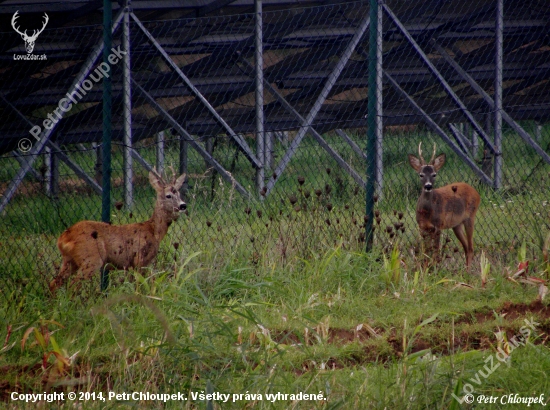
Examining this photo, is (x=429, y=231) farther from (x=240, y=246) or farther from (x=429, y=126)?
(x=429, y=126)

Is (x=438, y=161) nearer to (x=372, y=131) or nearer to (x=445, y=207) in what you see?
(x=445, y=207)

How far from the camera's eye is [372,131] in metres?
7.49

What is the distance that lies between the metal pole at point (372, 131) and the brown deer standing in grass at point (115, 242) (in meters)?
1.75

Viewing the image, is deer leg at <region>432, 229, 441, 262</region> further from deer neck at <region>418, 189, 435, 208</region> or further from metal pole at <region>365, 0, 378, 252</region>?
metal pole at <region>365, 0, 378, 252</region>

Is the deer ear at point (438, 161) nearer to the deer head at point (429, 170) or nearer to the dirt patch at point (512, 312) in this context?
the deer head at point (429, 170)

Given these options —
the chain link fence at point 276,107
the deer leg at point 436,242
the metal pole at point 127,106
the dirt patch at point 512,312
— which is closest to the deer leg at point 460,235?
the chain link fence at point 276,107

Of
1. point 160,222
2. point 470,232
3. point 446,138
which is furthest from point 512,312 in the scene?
point 446,138

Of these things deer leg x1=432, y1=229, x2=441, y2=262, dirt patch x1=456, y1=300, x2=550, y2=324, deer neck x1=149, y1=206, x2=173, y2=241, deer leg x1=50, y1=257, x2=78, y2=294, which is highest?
deer neck x1=149, y1=206, x2=173, y2=241

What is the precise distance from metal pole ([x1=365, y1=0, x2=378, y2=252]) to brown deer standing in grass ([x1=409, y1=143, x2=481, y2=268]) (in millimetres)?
840

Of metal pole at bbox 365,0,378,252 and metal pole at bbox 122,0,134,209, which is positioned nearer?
metal pole at bbox 365,0,378,252

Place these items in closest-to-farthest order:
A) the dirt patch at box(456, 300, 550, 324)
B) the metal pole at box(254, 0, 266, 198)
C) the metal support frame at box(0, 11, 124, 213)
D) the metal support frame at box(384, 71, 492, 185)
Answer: the dirt patch at box(456, 300, 550, 324)
the metal support frame at box(0, 11, 124, 213)
the metal pole at box(254, 0, 266, 198)
the metal support frame at box(384, 71, 492, 185)

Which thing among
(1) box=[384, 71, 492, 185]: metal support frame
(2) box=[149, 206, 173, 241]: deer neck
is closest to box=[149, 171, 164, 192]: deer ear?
(2) box=[149, 206, 173, 241]: deer neck

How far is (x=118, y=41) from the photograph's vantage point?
1095 centimetres

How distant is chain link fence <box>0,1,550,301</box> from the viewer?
8.94 m
